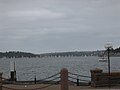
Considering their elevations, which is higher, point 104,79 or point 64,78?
point 64,78

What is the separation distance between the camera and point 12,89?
2547cm

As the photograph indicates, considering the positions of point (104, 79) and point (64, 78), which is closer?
point (64, 78)

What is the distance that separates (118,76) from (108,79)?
75 cm

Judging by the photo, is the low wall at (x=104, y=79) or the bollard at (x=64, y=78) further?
the low wall at (x=104, y=79)

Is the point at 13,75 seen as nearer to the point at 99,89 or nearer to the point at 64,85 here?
the point at 99,89

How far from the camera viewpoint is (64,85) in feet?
68.9

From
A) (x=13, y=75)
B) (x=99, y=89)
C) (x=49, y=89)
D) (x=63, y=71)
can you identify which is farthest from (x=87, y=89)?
(x=13, y=75)

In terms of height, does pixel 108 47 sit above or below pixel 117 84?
above

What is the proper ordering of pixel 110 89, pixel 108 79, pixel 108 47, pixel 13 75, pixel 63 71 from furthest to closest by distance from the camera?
pixel 13 75
pixel 108 47
pixel 108 79
pixel 110 89
pixel 63 71

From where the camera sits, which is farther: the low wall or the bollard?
the low wall

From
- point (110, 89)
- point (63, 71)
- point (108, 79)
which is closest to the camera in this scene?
point (63, 71)

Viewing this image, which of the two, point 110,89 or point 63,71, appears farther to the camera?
point 110,89

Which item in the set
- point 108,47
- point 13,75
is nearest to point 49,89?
point 108,47

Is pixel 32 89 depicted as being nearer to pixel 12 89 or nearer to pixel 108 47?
pixel 12 89
